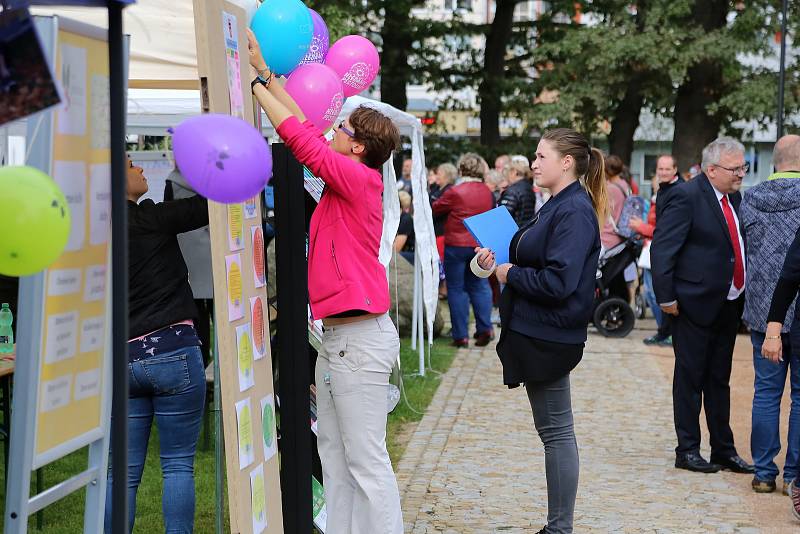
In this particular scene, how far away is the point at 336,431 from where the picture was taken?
4.67 metres

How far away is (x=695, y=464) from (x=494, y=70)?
22.2 m

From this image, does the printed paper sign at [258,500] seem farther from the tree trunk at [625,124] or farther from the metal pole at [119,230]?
the tree trunk at [625,124]

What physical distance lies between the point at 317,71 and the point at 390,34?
23295 mm

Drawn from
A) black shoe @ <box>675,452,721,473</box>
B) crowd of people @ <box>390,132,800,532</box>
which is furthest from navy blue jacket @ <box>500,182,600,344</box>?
black shoe @ <box>675,452,721,473</box>

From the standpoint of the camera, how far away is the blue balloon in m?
4.35

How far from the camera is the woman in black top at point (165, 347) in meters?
4.46

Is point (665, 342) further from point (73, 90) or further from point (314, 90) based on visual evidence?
point (73, 90)

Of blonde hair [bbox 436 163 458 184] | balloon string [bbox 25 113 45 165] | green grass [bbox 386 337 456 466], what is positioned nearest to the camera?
balloon string [bbox 25 113 45 165]

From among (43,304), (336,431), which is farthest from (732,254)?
(43,304)

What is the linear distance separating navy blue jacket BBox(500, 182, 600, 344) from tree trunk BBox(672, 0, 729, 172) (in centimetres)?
1958

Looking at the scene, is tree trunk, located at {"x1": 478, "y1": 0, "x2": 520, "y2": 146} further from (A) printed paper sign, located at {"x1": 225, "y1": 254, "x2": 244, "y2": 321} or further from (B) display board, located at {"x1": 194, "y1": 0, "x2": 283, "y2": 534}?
(A) printed paper sign, located at {"x1": 225, "y1": 254, "x2": 244, "y2": 321}

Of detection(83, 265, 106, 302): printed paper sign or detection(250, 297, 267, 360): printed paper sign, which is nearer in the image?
detection(83, 265, 106, 302): printed paper sign

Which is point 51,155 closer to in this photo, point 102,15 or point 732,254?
Answer: point 102,15

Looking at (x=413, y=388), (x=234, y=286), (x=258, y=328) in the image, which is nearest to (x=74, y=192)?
(x=234, y=286)
